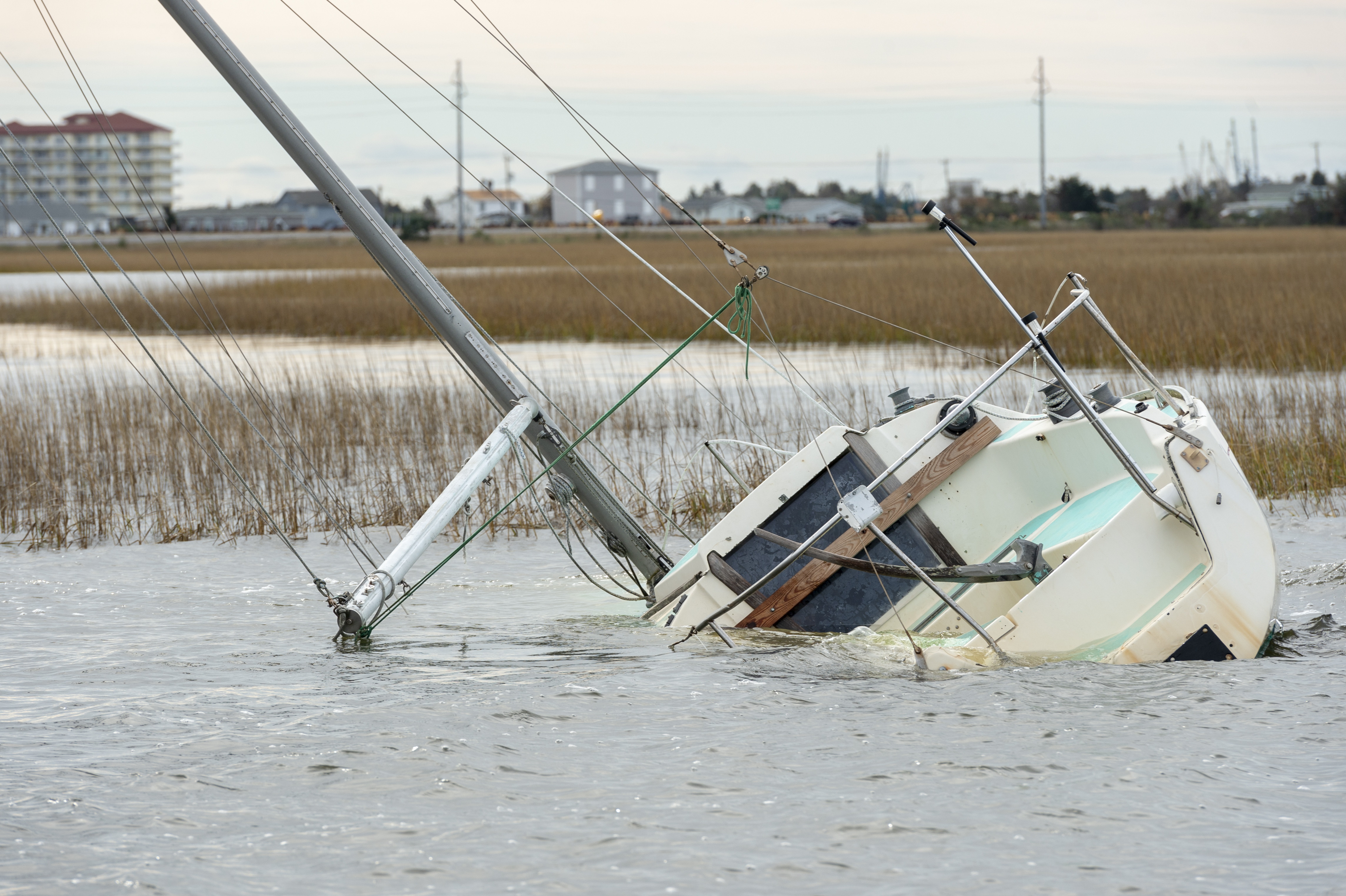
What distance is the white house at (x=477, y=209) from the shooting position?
131 meters

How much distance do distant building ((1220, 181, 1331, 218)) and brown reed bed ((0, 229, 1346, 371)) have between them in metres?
Result: 35.3

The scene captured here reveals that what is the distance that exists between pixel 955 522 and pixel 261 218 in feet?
449

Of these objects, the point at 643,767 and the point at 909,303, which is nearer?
the point at 643,767

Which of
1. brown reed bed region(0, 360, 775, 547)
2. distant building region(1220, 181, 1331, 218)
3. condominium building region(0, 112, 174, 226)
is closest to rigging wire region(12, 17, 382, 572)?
brown reed bed region(0, 360, 775, 547)

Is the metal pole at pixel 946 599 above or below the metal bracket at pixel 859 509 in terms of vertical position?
below

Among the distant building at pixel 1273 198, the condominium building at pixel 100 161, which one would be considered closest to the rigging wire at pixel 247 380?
the distant building at pixel 1273 198

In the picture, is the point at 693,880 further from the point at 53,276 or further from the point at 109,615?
the point at 53,276

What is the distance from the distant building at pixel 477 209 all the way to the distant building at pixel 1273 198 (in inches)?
2370

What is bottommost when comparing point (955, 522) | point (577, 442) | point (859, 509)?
point (955, 522)

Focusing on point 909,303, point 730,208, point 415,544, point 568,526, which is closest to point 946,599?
point 415,544

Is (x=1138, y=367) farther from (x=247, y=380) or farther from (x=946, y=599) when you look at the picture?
(x=247, y=380)

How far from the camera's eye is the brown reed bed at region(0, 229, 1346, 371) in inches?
743

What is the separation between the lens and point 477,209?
→ 493 feet

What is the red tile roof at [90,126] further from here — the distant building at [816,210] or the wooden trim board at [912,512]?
the wooden trim board at [912,512]
